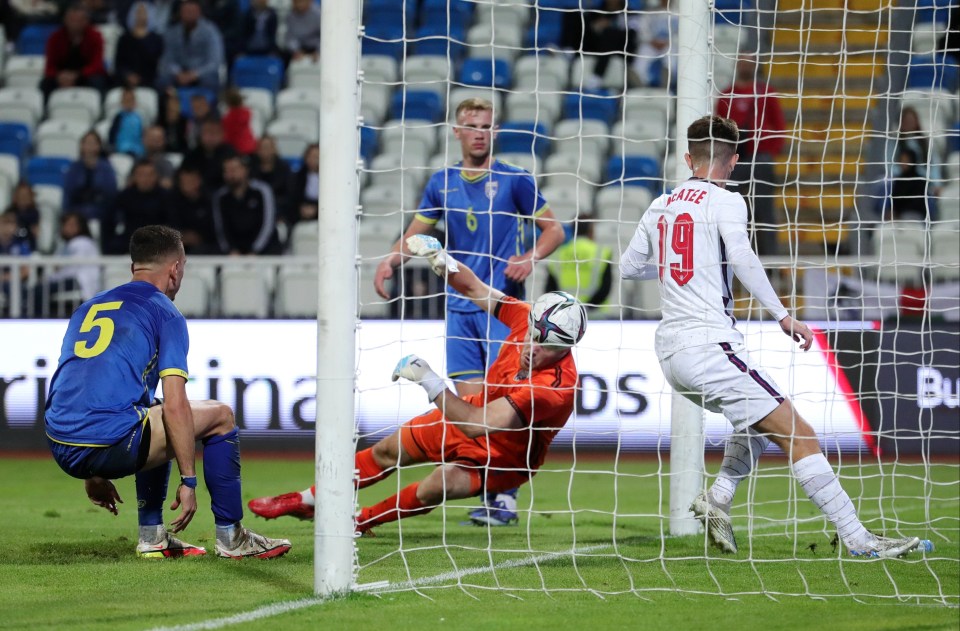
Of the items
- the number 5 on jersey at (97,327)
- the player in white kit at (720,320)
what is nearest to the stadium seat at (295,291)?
the number 5 on jersey at (97,327)

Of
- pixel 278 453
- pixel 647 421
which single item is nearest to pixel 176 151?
pixel 278 453

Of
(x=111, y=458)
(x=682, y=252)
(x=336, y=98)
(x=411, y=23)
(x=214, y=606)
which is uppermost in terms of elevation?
(x=411, y=23)

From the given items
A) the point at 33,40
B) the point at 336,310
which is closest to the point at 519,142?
the point at 33,40

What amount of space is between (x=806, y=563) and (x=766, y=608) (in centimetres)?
127

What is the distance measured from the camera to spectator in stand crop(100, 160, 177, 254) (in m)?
13.4

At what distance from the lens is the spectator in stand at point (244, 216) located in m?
13.2

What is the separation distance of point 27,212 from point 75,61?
368cm

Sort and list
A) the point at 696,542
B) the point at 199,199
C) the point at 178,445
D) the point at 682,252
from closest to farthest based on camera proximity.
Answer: the point at 178,445, the point at 682,252, the point at 696,542, the point at 199,199

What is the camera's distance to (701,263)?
222 inches

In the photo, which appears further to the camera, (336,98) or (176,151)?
(176,151)

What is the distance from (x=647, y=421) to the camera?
11070 mm

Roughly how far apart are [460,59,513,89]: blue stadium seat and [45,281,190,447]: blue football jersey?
10609 millimetres

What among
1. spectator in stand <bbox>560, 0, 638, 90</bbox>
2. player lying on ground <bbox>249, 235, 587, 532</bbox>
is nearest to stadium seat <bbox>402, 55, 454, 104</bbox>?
spectator in stand <bbox>560, 0, 638, 90</bbox>

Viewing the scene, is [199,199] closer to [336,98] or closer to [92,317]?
[92,317]
